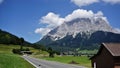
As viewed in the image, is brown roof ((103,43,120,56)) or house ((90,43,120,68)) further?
house ((90,43,120,68))

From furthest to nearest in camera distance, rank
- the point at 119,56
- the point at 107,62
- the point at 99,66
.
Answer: the point at 99,66, the point at 107,62, the point at 119,56

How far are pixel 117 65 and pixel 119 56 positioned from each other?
2.12 metres

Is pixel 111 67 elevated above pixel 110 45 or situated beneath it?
situated beneath

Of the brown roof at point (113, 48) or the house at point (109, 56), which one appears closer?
the brown roof at point (113, 48)

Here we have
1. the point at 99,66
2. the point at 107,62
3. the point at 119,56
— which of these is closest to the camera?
the point at 119,56

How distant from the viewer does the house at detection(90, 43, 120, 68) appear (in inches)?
2136

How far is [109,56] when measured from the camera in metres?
56.3

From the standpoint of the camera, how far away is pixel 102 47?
5941 cm

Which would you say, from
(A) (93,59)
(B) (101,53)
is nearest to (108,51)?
(B) (101,53)

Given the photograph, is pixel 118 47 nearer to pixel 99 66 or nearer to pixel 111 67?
pixel 111 67

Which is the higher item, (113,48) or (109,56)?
(113,48)

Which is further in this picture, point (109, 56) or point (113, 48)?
point (109, 56)

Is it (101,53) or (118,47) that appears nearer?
(118,47)

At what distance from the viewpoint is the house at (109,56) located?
54.2 meters
